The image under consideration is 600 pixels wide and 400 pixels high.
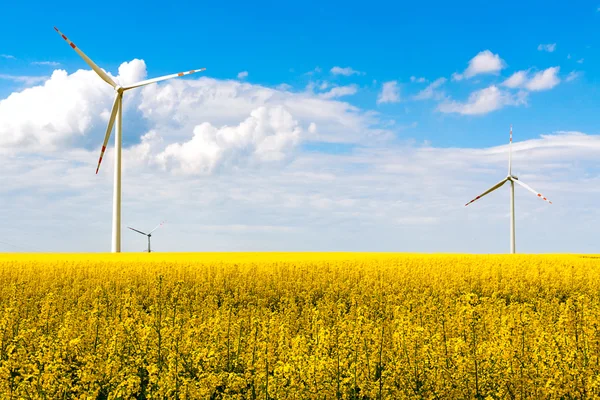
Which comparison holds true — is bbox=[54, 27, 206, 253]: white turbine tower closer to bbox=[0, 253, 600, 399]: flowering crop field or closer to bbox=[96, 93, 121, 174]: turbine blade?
bbox=[96, 93, 121, 174]: turbine blade

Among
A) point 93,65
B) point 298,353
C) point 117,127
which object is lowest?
point 298,353

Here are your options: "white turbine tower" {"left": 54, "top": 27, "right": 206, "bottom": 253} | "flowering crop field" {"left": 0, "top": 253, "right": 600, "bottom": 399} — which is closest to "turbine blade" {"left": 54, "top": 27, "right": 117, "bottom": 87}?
"white turbine tower" {"left": 54, "top": 27, "right": 206, "bottom": 253}

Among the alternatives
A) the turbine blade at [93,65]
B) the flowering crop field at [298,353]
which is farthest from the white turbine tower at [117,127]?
the flowering crop field at [298,353]

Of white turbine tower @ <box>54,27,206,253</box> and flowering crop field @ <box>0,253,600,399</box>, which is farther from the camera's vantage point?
white turbine tower @ <box>54,27,206,253</box>

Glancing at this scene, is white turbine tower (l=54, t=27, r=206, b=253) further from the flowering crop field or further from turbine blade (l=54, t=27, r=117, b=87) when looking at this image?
the flowering crop field

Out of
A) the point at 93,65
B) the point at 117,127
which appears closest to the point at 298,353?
the point at 117,127

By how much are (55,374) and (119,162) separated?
35.2m

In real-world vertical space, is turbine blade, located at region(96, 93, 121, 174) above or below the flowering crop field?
above

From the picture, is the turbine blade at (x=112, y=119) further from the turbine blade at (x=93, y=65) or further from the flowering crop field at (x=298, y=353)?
the flowering crop field at (x=298, y=353)

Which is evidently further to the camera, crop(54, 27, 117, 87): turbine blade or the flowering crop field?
crop(54, 27, 117, 87): turbine blade

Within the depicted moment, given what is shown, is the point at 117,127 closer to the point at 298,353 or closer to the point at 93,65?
the point at 93,65

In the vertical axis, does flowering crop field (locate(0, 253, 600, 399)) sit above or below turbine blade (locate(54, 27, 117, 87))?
below

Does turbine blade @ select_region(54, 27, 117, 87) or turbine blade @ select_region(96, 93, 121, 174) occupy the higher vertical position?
turbine blade @ select_region(54, 27, 117, 87)

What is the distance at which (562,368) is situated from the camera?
7.99m
